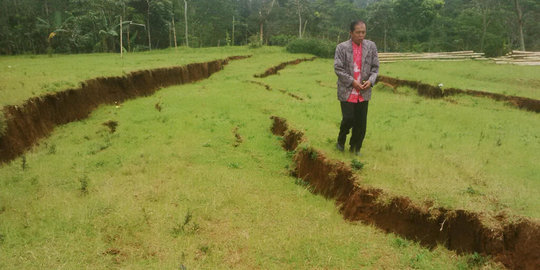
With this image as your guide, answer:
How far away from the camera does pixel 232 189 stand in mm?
7004

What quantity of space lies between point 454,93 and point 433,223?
12.1 metres

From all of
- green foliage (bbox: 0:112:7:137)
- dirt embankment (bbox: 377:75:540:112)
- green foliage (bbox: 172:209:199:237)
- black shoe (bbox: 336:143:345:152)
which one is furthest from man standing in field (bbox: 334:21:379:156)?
dirt embankment (bbox: 377:75:540:112)

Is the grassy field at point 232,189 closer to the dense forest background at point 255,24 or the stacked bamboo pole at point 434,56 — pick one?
the stacked bamboo pole at point 434,56

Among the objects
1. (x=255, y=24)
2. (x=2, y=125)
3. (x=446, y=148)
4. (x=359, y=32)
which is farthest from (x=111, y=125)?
(x=255, y=24)

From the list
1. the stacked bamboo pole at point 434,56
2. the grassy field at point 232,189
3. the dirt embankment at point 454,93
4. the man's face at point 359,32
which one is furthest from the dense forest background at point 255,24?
the man's face at point 359,32

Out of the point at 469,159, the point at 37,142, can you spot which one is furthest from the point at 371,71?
the point at 37,142

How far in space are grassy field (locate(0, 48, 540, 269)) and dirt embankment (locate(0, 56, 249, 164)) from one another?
18.0 inches

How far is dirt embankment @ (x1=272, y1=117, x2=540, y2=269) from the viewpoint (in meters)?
4.58

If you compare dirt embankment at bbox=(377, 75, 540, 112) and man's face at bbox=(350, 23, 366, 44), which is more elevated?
man's face at bbox=(350, 23, 366, 44)

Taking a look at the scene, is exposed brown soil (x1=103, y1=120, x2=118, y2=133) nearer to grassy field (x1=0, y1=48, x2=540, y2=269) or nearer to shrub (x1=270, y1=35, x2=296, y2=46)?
grassy field (x1=0, y1=48, x2=540, y2=269)

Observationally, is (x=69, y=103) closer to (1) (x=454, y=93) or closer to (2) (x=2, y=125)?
(2) (x=2, y=125)

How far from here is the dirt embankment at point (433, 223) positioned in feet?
15.0

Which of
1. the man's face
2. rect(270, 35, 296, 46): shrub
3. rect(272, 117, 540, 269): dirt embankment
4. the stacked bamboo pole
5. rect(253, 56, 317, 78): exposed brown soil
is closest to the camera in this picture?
rect(272, 117, 540, 269): dirt embankment

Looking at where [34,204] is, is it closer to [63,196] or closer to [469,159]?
[63,196]
